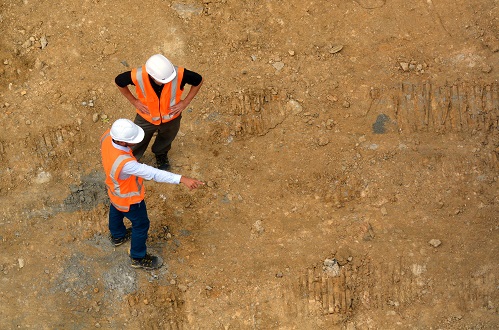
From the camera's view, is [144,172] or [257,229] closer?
[144,172]

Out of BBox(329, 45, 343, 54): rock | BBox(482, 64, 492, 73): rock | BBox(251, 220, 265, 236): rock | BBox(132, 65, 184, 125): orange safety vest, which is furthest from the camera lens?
BBox(329, 45, 343, 54): rock

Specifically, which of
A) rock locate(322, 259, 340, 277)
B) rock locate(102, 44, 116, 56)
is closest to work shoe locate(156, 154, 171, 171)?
rock locate(102, 44, 116, 56)

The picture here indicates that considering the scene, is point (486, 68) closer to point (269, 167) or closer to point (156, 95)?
point (269, 167)

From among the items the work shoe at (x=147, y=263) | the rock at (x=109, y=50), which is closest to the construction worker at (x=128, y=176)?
the work shoe at (x=147, y=263)

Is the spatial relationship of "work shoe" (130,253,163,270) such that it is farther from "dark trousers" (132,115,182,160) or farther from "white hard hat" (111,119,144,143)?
"white hard hat" (111,119,144,143)

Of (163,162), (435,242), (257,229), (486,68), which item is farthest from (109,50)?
(486,68)

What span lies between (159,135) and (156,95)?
73cm

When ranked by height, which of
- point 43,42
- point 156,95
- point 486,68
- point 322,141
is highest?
point 43,42

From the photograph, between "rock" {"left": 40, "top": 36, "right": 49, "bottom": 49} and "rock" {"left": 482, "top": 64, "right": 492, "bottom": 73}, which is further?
"rock" {"left": 40, "top": 36, "right": 49, "bottom": 49}

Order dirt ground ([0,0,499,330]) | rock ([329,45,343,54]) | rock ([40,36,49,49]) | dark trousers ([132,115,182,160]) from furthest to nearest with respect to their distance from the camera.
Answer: rock ([40,36,49,49]) → rock ([329,45,343,54]) → dirt ground ([0,0,499,330]) → dark trousers ([132,115,182,160])

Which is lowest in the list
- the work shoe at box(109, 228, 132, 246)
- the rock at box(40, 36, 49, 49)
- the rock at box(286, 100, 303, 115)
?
the work shoe at box(109, 228, 132, 246)

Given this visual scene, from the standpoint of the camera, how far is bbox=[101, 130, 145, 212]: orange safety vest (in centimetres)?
474

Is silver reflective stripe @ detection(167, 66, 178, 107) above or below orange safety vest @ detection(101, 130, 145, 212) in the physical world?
above

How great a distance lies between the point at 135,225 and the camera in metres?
5.31
